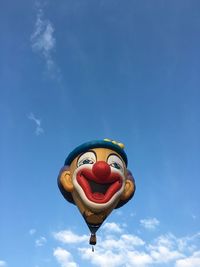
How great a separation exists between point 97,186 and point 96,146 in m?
1.52

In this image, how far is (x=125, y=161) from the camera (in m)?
16.6

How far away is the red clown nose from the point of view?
49.0ft

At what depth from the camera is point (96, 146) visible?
15.9 meters

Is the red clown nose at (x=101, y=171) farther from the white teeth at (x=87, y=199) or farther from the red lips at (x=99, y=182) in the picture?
the white teeth at (x=87, y=199)

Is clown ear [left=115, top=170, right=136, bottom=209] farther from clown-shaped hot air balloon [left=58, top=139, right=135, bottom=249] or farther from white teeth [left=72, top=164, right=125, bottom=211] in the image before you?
white teeth [left=72, top=164, right=125, bottom=211]

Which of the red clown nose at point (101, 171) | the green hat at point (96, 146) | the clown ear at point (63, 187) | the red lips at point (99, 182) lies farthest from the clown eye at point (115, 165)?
the clown ear at point (63, 187)

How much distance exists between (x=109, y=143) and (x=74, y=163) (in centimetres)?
151

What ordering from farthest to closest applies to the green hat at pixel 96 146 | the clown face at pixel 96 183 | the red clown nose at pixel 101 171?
the green hat at pixel 96 146, the clown face at pixel 96 183, the red clown nose at pixel 101 171

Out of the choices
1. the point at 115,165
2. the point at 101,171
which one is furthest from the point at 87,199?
the point at 115,165

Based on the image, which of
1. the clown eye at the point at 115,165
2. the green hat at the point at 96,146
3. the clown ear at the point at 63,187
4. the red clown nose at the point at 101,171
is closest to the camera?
the red clown nose at the point at 101,171

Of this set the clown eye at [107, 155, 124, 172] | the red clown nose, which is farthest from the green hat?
the red clown nose

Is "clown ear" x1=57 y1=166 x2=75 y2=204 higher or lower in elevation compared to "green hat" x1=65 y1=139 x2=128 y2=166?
lower

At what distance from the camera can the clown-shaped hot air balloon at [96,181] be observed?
1508 cm

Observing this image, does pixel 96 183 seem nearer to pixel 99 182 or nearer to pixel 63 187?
pixel 99 182
